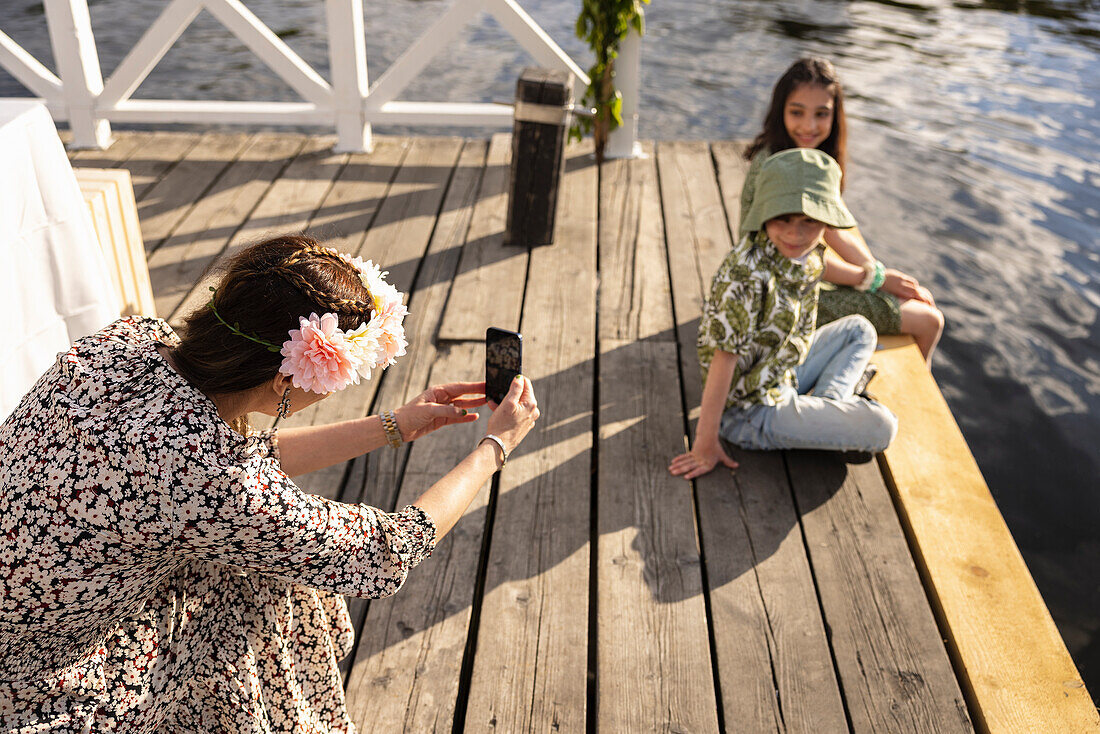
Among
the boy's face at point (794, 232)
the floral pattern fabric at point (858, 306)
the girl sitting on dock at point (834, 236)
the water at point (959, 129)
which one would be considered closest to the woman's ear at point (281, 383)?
the boy's face at point (794, 232)

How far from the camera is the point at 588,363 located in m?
3.11

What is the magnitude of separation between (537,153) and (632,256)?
1.94 ft

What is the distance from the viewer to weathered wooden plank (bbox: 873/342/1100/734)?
1.97 m

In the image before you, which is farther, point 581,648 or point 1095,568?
point 1095,568

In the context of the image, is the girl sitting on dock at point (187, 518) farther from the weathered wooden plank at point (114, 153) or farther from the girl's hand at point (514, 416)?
the weathered wooden plank at point (114, 153)

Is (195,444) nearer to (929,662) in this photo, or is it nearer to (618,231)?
(929,662)

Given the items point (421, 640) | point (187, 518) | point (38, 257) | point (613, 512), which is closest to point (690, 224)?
point (613, 512)

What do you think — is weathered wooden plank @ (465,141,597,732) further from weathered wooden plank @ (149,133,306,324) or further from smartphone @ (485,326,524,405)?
weathered wooden plank @ (149,133,306,324)

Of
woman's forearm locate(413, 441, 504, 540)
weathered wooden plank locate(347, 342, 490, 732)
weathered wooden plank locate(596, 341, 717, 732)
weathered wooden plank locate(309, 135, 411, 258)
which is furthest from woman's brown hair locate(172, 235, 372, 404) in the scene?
weathered wooden plank locate(309, 135, 411, 258)

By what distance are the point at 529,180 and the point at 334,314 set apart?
253cm

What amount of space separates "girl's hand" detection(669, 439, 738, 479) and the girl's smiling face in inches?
48.2

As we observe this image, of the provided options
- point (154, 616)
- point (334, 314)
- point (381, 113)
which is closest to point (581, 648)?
point (154, 616)

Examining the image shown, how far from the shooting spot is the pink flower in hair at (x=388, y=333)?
4.78 ft

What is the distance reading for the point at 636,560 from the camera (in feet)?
7.63
